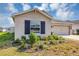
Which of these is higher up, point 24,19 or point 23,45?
point 24,19

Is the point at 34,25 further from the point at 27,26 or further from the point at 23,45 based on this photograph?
the point at 23,45

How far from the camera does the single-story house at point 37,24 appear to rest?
9875mm

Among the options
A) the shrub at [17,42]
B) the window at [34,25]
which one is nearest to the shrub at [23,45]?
the shrub at [17,42]

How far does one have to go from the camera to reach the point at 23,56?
954 centimetres

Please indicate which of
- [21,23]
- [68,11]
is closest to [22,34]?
[21,23]

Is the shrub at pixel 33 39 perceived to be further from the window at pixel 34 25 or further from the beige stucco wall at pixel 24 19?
the beige stucco wall at pixel 24 19

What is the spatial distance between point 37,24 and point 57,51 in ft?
4.00

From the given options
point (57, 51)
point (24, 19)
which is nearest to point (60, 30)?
point (57, 51)

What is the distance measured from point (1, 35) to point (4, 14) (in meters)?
0.77

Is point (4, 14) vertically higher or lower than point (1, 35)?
higher

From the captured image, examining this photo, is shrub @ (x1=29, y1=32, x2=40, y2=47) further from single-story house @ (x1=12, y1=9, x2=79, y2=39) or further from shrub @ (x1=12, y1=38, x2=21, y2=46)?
shrub @ (x1=12, y1=38, x2=21, y2=46)

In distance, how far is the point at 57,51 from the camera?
31.9 ft

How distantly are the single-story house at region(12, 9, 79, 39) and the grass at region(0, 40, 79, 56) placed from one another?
0.43 m

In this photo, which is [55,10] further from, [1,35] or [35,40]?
[1,35]
